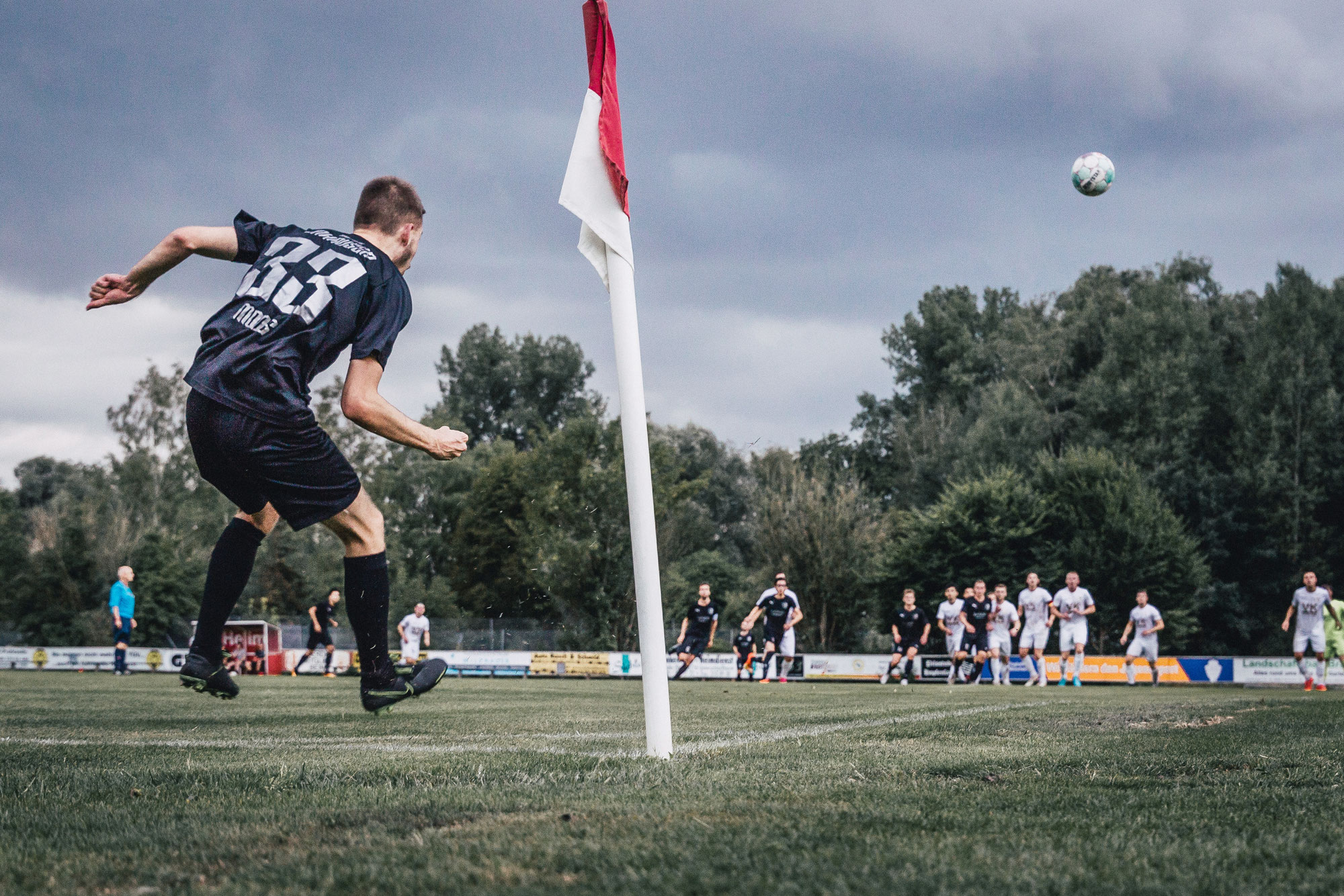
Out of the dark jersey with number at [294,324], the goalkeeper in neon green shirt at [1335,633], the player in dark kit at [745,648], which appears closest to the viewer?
the dark jersey with number at [294,324]

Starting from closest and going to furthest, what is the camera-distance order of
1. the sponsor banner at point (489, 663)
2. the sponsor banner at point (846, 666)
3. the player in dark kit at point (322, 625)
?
the player in dark kit at point (322, 625)
the sponsor banner at point (846, 666)
the sponsor banner at point (489, 663)

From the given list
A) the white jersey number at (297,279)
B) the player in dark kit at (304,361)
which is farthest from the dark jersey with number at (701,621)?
the white jersey number at (297,279)

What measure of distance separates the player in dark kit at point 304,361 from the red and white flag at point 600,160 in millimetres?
624

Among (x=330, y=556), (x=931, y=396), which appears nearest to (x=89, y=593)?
(x=330, y=556)

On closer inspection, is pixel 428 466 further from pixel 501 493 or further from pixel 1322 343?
pixel 1322 343

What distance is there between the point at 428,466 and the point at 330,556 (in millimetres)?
6261

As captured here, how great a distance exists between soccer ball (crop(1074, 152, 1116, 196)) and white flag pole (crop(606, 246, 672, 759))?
46.7 feet

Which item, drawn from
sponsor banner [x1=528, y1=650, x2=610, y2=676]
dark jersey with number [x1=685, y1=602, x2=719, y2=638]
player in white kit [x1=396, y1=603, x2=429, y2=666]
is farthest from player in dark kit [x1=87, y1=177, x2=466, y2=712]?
sponsor banner [x1=528, y1=650, x2=610, y2=676]

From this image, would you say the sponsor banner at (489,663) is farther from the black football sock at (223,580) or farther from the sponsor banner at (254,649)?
the black football sock at (223,580)

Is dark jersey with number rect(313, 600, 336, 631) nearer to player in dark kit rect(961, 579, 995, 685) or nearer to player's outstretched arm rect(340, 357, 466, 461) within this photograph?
player in dark kit rect(961, 579, 995, 685)

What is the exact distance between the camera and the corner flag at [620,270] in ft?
14.6

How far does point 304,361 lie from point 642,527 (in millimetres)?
1350

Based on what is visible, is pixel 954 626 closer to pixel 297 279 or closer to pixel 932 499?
pixel 297 279

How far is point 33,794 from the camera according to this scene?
3480mm
